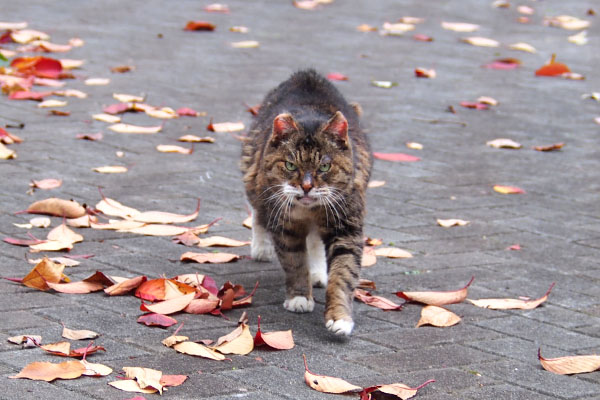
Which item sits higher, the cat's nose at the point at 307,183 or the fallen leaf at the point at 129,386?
the cat's nose at the point at 307,183

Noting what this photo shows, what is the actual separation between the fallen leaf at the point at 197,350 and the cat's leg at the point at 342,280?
48 centimetres

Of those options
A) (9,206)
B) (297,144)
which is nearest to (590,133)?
(297,144)

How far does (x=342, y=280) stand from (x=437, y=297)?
437 millimetres

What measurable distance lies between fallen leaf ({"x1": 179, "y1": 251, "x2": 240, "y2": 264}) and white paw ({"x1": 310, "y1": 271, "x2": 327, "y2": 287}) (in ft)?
1.19

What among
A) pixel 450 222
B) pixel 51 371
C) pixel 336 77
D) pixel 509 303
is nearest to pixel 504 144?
pixel 450 222

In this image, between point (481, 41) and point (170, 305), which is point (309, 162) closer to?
point (170, 305)

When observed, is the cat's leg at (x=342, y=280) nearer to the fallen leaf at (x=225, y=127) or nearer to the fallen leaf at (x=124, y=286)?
the fallen leaf at (x=124, y=286)

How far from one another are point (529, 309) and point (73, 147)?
2.93 metres

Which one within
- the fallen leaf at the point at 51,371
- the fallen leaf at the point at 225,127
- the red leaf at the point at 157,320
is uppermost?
the fallen leaf at the point at 51,371

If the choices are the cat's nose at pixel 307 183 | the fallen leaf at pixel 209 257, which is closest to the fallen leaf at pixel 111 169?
the fallen leaf at pixel 209 257

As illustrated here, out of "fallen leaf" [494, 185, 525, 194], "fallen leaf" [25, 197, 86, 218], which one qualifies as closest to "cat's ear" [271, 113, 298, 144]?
"fallen leaf" [25, 197, 86, 218]

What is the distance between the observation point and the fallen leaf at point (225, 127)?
591 centimetres

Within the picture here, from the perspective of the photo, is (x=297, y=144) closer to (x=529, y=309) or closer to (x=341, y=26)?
(x=529, y=309)

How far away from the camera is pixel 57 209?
4.29m
